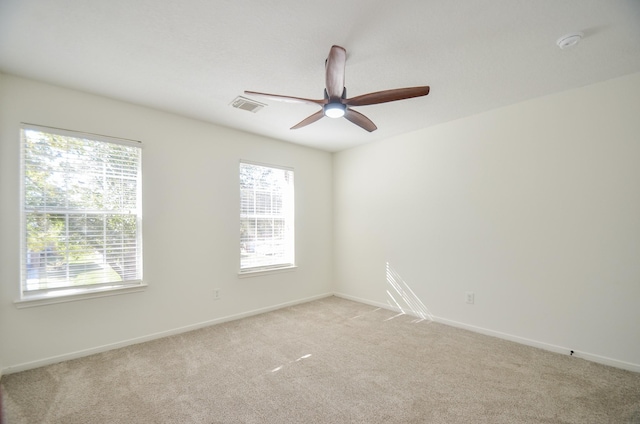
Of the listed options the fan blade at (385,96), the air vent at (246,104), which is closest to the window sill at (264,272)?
the air vent at (246,104)

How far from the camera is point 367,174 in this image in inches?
188

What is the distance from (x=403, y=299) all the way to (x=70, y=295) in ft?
12.3

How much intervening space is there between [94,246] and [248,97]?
209 centimetres

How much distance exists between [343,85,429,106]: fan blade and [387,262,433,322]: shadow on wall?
8.86 feet

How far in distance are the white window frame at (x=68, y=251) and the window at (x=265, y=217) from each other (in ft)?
4.03

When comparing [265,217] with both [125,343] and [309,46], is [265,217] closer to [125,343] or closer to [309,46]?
→ [125,343]

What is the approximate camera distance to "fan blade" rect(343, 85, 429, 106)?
226cm

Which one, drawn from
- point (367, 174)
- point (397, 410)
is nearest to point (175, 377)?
point (397, 410)

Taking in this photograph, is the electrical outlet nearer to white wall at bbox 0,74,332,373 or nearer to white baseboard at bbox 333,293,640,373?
white baseboard at bbox 333,293,640,373

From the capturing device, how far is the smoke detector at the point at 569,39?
2162 millimetres

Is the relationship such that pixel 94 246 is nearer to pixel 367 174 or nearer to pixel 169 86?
pixel 169 86

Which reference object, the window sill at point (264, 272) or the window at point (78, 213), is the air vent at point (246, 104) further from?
the window sill at point (264, 272)

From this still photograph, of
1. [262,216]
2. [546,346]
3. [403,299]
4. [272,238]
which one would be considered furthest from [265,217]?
[546,346]

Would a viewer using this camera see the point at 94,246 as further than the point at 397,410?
Yes
